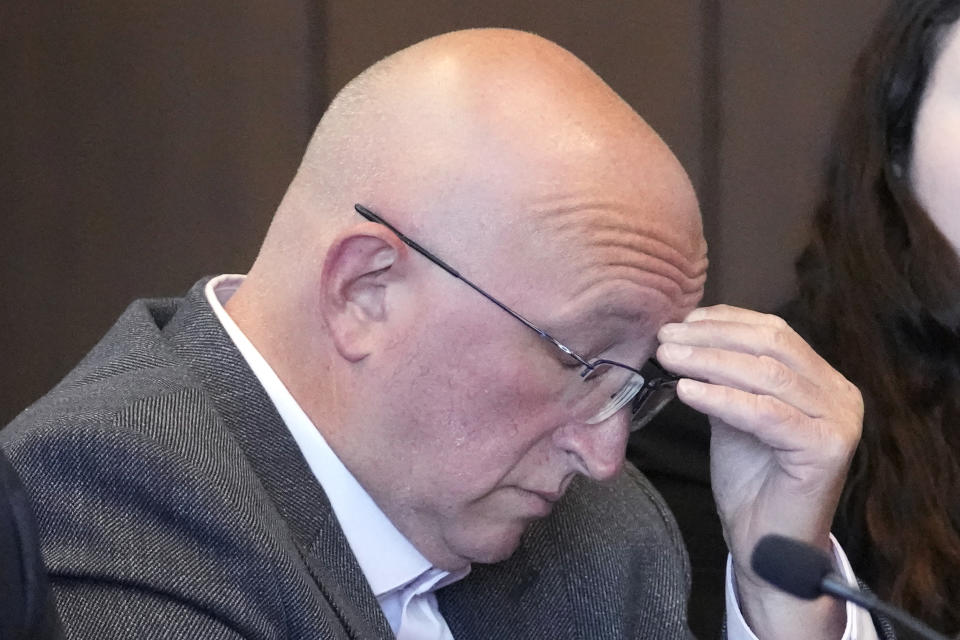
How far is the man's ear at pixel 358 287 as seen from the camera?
873mm

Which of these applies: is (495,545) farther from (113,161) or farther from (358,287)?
(113,161)

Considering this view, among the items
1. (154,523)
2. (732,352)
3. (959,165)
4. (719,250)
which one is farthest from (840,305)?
(154,523)

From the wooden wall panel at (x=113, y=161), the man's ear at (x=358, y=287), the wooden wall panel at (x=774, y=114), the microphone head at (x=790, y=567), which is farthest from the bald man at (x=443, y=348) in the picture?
the wooden wall panel at (x=774, y=114)

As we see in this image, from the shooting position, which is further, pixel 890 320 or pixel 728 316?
pixel 890 320

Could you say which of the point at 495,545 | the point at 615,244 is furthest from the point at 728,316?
the point at 495,545

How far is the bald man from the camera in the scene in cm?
86

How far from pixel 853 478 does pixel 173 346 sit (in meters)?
0.77

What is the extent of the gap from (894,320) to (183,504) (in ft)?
2.96

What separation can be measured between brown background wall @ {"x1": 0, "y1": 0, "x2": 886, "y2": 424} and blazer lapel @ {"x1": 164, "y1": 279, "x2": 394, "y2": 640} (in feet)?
2.41

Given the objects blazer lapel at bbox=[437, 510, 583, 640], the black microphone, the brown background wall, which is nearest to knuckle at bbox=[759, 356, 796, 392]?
blazer lapel at bbox=[437, 510, 583, 640]

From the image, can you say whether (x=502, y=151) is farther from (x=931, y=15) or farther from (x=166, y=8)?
(x=166, y=8)

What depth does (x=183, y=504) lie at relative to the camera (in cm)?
75

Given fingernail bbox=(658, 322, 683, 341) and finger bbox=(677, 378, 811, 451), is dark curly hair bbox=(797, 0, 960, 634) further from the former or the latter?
fingernail bbox=(658, 322, 683, 341)

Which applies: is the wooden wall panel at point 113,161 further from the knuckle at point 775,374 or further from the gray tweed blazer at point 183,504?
the knuckle at point 775,374
